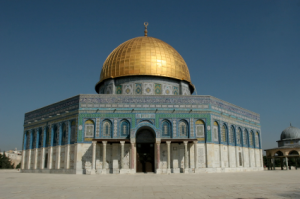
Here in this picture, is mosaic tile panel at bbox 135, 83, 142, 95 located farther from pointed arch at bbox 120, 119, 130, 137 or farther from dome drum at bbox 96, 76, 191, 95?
pointed arch at bbox 120, 119, 130, 137

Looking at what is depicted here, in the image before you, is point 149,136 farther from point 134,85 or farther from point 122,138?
point 134,85

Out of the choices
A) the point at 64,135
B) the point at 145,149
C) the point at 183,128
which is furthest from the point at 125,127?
the point at 64,135

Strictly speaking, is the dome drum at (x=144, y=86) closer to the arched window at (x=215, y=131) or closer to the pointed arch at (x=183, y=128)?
the pointed arch at (x=183, y=128)

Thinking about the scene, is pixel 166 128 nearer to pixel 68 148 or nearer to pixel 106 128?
pixel 106 128

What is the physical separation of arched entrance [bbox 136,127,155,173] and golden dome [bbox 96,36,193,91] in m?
6.38

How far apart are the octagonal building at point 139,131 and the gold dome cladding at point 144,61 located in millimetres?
116

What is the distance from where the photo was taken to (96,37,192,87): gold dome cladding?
29.2 m

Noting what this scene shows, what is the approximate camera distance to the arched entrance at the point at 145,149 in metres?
25.0

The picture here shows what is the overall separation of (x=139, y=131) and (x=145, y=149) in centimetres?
170

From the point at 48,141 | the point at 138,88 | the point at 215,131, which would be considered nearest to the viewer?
the point at 215,131

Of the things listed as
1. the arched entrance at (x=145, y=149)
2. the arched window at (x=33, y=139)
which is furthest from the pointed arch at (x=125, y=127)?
the arched window at (x=33, y=139)

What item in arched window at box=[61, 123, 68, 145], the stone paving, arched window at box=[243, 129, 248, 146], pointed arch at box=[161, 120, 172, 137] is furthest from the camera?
arched window at box=[243, 129, 248, 146]

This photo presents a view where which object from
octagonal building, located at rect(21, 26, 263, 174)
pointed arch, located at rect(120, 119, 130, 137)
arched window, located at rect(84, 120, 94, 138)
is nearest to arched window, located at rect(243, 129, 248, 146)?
octagonal building, located at rect(21, 26, 263, 174)

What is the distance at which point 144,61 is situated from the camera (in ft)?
96.1
